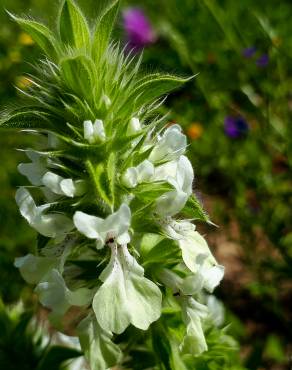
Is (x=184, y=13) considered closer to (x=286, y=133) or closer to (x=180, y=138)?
(x=286, y=133)

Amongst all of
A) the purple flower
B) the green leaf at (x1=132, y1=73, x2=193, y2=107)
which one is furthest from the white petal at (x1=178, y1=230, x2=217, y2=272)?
the purple flower

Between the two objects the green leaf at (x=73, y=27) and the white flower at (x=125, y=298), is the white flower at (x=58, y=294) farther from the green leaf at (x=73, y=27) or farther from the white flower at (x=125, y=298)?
the green leaf at (x=73, y=27)

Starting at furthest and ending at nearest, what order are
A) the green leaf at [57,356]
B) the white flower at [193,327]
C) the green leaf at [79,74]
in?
the green leaf at [57,356] → the white flower at [193,327] → the green leaf at [79,74]

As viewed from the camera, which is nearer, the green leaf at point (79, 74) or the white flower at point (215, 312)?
the green leaf at point (79, 74)

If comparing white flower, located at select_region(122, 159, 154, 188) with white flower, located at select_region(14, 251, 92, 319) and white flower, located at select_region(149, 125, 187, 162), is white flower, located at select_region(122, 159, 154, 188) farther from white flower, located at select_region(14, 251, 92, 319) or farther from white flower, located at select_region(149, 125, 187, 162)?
white flower, located at select_region(14, 251, 92, 319)


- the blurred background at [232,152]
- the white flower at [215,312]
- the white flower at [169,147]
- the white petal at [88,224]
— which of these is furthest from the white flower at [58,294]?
the blurred background at [232,152]

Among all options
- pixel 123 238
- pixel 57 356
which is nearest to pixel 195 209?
pixel 123 238

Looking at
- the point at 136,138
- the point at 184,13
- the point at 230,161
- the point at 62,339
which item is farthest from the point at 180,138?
the point at 184,13
